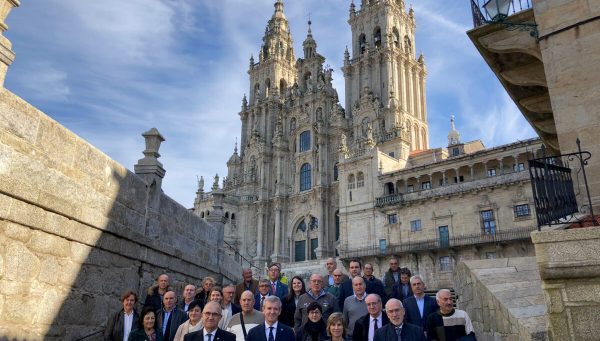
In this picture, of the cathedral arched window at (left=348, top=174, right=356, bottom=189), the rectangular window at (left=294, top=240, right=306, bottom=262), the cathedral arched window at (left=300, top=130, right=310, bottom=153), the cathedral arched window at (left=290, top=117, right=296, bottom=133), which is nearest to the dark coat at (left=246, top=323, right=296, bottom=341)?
the cathedral arched window at (left=348, top=174, right=356, bottom=189)

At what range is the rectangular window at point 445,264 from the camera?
30.4 metres

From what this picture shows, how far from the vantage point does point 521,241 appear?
27516 millimetres

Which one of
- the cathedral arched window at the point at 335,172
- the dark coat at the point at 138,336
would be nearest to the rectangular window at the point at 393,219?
the cathedral arched window at the point at 335,172

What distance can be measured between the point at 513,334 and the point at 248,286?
14.7ft

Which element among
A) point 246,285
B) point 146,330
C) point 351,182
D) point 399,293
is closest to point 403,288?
point 399,293

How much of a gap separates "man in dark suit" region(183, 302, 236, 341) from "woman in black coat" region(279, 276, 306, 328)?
2126mm

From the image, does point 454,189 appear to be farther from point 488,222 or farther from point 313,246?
point 313,246

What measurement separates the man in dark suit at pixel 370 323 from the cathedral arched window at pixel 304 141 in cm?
4339

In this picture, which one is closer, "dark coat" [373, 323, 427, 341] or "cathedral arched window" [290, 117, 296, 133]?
"dark coat" [373, 323, 427, 341]

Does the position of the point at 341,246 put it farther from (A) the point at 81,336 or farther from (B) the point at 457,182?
(A) the point at 81,336

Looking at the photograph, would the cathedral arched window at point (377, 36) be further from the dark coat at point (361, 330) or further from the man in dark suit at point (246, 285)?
the dark coat at point (361, 330)

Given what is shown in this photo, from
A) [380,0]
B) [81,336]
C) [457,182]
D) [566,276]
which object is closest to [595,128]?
[566,276]

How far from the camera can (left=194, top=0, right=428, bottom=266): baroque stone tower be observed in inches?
1688

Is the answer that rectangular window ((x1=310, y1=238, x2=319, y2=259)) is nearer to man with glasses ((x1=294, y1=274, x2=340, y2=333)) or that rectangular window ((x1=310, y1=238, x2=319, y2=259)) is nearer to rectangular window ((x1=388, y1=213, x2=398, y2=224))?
rectangular window ((x1=388, y1=213, x2=398, y2=224))
